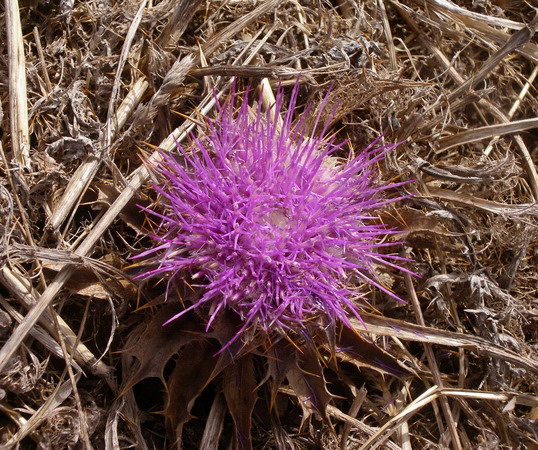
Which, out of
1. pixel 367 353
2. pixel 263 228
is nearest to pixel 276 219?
pixel 263 228

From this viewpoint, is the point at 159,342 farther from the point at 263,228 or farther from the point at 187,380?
the point at 263,228

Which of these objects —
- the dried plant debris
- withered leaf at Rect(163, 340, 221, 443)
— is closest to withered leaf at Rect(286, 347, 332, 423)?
the dried plant debris

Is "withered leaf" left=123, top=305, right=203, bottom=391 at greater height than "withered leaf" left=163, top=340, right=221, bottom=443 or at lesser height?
greater

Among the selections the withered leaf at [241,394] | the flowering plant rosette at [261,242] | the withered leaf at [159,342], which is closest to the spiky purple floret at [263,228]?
the flowering plant rosette at [261,242]

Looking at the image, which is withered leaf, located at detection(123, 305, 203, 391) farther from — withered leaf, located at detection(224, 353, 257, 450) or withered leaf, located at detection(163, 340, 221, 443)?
withered leaf, located at detection(224, 353, 257, 450)

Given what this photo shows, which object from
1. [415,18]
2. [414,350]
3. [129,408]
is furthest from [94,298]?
[415,18]

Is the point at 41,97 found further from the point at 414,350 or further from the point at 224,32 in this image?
the point at 414,350
